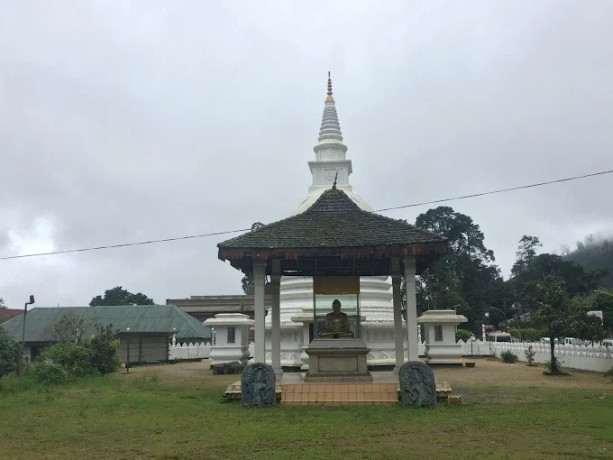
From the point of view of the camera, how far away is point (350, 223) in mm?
16562

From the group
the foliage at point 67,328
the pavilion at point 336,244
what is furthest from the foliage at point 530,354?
the foliage at point 67,328

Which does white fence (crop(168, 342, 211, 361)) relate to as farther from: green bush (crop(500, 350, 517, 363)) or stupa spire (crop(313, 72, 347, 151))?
green bush (crop(500, 350, 517, 363))

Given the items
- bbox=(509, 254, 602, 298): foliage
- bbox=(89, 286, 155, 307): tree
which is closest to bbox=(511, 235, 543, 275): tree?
bbox=(509, 254, 602, 298): foliage

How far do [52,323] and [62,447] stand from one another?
124ft

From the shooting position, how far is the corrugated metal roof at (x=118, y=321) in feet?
143

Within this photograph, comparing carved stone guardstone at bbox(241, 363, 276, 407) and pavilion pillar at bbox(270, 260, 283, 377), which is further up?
pavilion pillar at bbox(270, 260, 283, 377)

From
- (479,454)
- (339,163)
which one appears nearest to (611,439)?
(479,454)

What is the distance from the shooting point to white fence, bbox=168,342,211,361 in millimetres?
39281

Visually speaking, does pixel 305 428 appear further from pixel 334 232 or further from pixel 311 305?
pixel 311 305

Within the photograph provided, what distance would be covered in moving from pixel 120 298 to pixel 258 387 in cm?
7770

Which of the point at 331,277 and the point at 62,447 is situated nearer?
the point at 62,447

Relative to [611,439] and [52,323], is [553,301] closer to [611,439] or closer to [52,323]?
[611,439]

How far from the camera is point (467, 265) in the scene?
6919cm

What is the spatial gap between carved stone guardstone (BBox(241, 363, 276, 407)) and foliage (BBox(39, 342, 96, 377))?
13.8 metres
